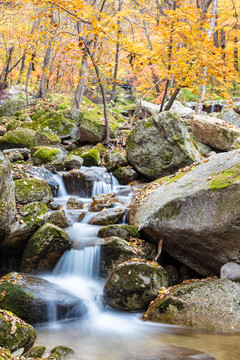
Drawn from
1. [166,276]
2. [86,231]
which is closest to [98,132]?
[86,231]

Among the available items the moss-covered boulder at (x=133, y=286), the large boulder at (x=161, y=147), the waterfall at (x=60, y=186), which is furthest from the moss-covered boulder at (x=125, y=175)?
the moss-covered boulder at (x=133, y=286)

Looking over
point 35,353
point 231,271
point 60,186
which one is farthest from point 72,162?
point 35,353

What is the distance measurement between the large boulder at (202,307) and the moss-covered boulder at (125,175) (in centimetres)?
558

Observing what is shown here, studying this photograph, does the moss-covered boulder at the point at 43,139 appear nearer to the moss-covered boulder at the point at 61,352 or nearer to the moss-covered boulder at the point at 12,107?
the moss-covered boulder at the point at 12,107

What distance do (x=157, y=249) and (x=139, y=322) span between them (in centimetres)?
165

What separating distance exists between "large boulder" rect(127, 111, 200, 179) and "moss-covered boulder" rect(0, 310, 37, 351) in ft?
23.3

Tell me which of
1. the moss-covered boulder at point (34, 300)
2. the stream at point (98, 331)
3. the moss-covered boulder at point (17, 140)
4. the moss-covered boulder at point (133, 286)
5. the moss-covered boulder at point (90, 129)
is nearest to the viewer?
the stream at point (98, 331)

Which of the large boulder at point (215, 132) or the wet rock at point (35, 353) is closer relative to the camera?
the wet rock at point (35, 353)

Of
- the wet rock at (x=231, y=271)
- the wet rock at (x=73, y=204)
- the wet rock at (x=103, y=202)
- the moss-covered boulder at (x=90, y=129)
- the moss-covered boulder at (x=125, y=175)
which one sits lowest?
the wet rock at (x=231, y=271)

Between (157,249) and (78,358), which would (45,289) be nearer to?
(78,358)

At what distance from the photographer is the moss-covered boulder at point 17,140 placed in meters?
11.7

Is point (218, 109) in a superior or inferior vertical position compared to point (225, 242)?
superior

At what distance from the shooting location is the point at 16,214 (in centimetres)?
619

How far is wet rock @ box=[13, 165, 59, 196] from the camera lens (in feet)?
27.6
